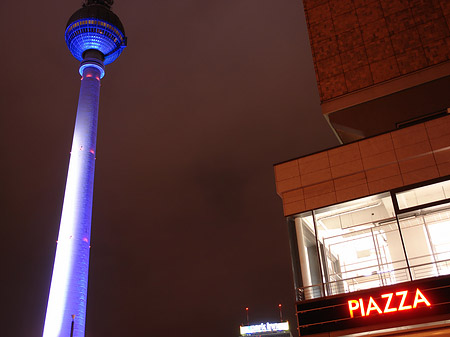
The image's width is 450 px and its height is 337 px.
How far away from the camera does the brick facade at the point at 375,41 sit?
23281mm

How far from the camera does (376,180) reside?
62.0 ft

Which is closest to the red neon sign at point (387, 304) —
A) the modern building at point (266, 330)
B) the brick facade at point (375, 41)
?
the brick facade at point (375, 41)

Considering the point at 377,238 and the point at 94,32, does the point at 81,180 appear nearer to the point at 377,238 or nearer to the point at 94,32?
the point at 94,32

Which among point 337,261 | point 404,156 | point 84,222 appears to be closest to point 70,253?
point 84,222

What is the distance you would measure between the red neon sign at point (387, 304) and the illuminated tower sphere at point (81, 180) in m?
27.9

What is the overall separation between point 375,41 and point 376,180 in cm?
932

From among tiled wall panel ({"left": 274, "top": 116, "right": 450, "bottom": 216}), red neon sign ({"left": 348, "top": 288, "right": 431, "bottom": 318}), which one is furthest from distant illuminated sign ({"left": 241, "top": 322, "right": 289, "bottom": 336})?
red neon sign ({"left": 348, "top": 288, "right": 431, "bottom": 318})

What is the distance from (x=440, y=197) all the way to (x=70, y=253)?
41240mm

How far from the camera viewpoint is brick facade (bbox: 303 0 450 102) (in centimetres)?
2328

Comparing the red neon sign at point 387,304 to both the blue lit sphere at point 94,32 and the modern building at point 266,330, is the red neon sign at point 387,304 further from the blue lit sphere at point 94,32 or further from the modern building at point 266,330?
the modern building at point 266,330

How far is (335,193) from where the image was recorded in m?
19.5

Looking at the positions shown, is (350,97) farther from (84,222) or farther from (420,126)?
(84,222)

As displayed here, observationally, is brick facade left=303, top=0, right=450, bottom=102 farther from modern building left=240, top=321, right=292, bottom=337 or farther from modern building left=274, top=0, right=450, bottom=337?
modern building left=240, top=321, right=292, bottom=337

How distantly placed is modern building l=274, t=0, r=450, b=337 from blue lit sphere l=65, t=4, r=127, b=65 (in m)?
48.1
